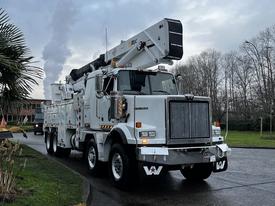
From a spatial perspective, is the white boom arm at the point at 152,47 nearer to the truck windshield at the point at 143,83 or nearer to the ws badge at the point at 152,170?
the truck windshield at the point at 143,83

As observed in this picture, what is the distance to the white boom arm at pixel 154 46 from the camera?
1062cm

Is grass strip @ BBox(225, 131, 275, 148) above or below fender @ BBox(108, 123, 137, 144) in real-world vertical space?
below

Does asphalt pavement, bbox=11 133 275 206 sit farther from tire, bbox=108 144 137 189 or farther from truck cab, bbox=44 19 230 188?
truck cab, bbox=44 19 230 188

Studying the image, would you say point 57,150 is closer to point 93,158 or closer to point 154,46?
point 93,158

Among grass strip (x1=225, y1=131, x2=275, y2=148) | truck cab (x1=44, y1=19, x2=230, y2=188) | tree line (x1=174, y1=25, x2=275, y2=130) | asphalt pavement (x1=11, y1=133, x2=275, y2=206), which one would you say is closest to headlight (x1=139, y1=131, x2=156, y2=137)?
truck cab (x1=44, y1=19, x2=230, y2=188)

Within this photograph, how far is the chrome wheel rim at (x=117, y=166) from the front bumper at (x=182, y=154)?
871 mm

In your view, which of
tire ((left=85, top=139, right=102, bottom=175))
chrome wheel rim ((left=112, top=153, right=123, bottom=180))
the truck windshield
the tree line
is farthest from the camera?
the tree line

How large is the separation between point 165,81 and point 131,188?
10.3 feet

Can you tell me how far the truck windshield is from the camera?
10.6m

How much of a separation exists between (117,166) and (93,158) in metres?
1.97

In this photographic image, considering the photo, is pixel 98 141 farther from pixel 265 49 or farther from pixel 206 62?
pixel 206 62

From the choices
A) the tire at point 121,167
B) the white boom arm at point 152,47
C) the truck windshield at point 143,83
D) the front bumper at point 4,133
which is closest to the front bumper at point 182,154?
the tire at point 121,167

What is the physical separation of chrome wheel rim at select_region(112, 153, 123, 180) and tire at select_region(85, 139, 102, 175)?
138 centimetres

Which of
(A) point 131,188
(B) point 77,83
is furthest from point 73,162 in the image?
(A) point 131,188
